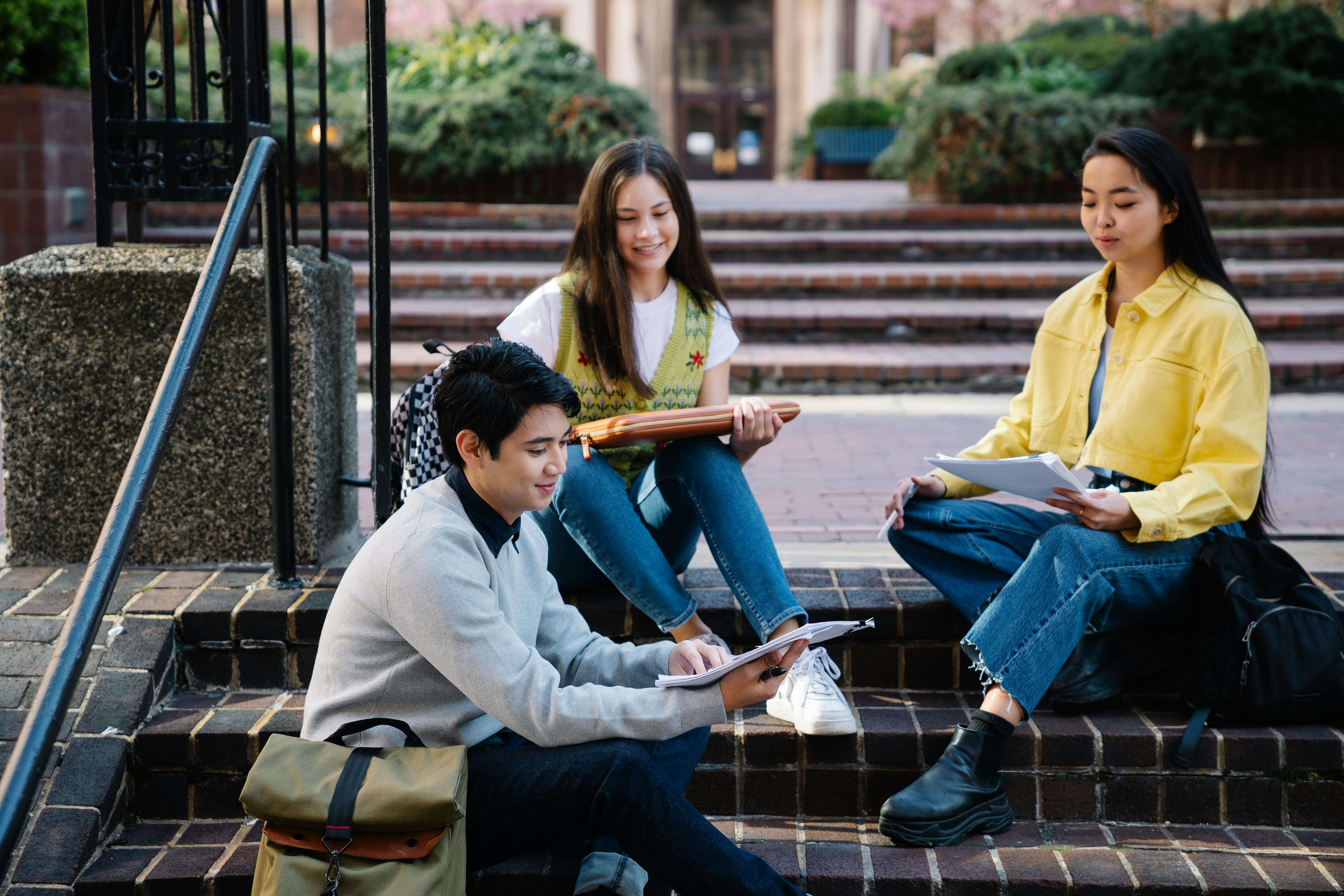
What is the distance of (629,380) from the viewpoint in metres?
2.93

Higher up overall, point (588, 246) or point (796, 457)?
point (588, 246)

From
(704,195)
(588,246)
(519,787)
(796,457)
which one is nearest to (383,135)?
(588,246)

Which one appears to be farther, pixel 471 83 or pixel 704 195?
pixel 704 195

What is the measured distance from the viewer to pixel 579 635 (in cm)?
240

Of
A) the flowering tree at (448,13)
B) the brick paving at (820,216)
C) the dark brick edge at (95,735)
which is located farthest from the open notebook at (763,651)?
the flowering tree at (448,13)

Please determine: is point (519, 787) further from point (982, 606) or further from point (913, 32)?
point (913, 32)

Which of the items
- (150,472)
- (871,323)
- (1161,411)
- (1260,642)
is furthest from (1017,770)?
(871,323)

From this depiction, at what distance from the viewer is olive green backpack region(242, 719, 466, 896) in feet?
6.20

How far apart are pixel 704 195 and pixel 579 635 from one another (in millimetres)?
11539

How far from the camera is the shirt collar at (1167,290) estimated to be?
9.11 ft

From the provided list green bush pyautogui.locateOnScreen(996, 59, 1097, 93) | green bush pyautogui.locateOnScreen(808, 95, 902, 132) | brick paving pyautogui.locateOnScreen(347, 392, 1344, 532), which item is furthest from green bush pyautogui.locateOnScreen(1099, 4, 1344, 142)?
green bush pyautogui.locateOnScreen(808, 95, 902, 132)

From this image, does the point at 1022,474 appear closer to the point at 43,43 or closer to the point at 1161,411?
the point at 1161,411

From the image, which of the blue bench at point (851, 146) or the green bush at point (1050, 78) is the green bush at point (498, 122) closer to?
the green bush at point (1050, 78)

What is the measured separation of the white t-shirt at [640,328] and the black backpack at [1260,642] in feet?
4.05
